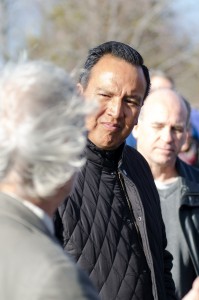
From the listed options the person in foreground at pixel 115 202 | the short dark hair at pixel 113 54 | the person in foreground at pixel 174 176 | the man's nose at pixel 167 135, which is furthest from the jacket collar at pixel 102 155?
the man's nose at pixel 167 135

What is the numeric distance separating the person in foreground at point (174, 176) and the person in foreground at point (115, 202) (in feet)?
2.69

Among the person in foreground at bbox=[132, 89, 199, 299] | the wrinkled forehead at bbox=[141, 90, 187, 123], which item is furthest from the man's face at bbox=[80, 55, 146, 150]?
the wrinkled forehead at bbox=[141, 90, 187, 123]

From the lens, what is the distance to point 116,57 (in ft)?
11.6

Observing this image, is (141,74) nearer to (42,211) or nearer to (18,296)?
(42,211)

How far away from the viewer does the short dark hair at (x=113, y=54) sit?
11.5 ft

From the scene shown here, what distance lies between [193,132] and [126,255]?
391cm

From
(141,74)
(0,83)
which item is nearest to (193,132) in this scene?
(141,74)

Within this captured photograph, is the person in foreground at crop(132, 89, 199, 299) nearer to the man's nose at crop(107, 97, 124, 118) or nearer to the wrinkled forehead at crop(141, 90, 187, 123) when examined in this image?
the wrinkled forehead at crop(141, 90, 187, 123)

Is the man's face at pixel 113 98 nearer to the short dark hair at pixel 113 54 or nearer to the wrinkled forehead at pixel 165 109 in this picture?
the short dark hair at pixel 113 54

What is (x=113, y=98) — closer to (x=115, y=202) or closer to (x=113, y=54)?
(x=113, y=54)

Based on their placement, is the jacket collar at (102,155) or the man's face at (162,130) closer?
the jacket collar at (102,155)

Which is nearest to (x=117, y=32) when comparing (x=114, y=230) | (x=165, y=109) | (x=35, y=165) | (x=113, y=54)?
(x=165, y=109)

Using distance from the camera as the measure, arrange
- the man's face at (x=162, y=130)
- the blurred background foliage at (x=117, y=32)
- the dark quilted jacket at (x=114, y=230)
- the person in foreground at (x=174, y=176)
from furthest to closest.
Answer: the blurred background foliage at (x=117, y=32) < the man's face at (x=162, y=130) < the person in foreground at (x=174, y=176) < the dark quilted jacket at (x=114, y=230)

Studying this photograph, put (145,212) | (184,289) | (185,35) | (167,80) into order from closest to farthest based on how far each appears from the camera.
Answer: (145,212) → (184,289) → (167,80) → (185,35)
